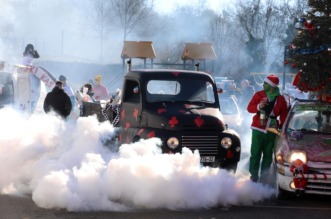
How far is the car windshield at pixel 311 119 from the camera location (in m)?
9.45

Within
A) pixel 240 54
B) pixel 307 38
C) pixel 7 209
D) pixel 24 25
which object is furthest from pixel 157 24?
pixel 7 209

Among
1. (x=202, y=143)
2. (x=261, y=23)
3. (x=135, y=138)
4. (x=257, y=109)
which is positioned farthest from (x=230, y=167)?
(x=261, y=23)

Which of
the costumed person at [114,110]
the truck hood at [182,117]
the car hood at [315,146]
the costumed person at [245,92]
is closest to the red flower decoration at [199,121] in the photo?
the truck hood at [182,117]

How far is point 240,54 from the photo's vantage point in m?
39.4

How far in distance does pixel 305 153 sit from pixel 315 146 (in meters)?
0.31

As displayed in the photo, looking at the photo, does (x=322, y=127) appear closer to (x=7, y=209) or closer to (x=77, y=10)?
(x=7, y=209)

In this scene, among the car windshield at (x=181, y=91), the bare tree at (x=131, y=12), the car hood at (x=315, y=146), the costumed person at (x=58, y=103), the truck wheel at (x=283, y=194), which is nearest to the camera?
the car hood at (x=315, y=146)

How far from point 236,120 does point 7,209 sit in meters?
10.7

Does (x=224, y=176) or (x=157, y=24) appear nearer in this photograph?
(x=224, y=176)

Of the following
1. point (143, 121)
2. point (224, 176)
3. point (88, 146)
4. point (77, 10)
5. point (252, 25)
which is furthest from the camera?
point (77, 10)

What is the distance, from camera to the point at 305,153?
27.9 feet

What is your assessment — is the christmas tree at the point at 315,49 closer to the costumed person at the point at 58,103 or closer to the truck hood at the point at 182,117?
the truck hood at the point at 182,117

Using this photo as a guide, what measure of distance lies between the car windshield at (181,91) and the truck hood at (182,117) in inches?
14.0

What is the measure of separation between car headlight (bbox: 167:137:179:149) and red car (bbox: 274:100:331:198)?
5.21 ft
